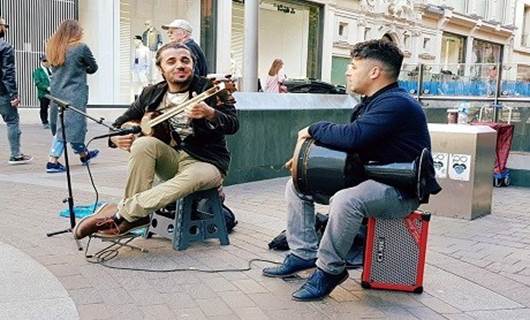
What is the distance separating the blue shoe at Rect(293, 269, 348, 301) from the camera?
142 inches

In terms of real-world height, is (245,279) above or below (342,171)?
below

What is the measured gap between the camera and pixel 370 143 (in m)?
3.47

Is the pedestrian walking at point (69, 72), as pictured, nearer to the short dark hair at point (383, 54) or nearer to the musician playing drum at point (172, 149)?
the musician playing drum at point (172, 149)

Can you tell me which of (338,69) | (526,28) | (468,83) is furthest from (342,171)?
(526,28)

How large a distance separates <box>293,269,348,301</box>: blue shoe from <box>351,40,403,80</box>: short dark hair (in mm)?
1217

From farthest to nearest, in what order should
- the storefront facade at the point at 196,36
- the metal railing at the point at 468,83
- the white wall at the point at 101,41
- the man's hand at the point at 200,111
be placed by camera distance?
the storefront facade at the point at 196,36 → the white wall at the point at 101,41 → the metal railing at the point at 468,83 → the man's hand at the point at 200,111

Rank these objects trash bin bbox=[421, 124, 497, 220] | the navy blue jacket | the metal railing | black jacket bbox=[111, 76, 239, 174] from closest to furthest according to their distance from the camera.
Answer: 1. the navy blue jacket
2. black jacket bbox=[111, 76, 239, 174]
3. trash bin bbox=[421, 124, 497, 220]
4. the metal railing

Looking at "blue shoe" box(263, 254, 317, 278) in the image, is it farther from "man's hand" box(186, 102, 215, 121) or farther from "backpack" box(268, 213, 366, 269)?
"man's hand" box(186, 102, 215, 121)

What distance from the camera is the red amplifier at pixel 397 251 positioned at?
3.71 meters

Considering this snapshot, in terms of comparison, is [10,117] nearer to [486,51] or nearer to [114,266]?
[114,266]

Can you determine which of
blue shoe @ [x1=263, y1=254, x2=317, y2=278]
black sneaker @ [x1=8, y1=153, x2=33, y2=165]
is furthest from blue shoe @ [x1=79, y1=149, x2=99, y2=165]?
blue shoe @ [x1=263, y1=254, x2=317, y2=278]

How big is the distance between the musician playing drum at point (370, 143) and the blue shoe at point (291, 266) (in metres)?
0.23

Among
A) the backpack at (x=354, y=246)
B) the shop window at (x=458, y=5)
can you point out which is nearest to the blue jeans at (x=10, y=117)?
the backpack at (x=354, y=246)

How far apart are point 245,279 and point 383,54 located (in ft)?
5.37
